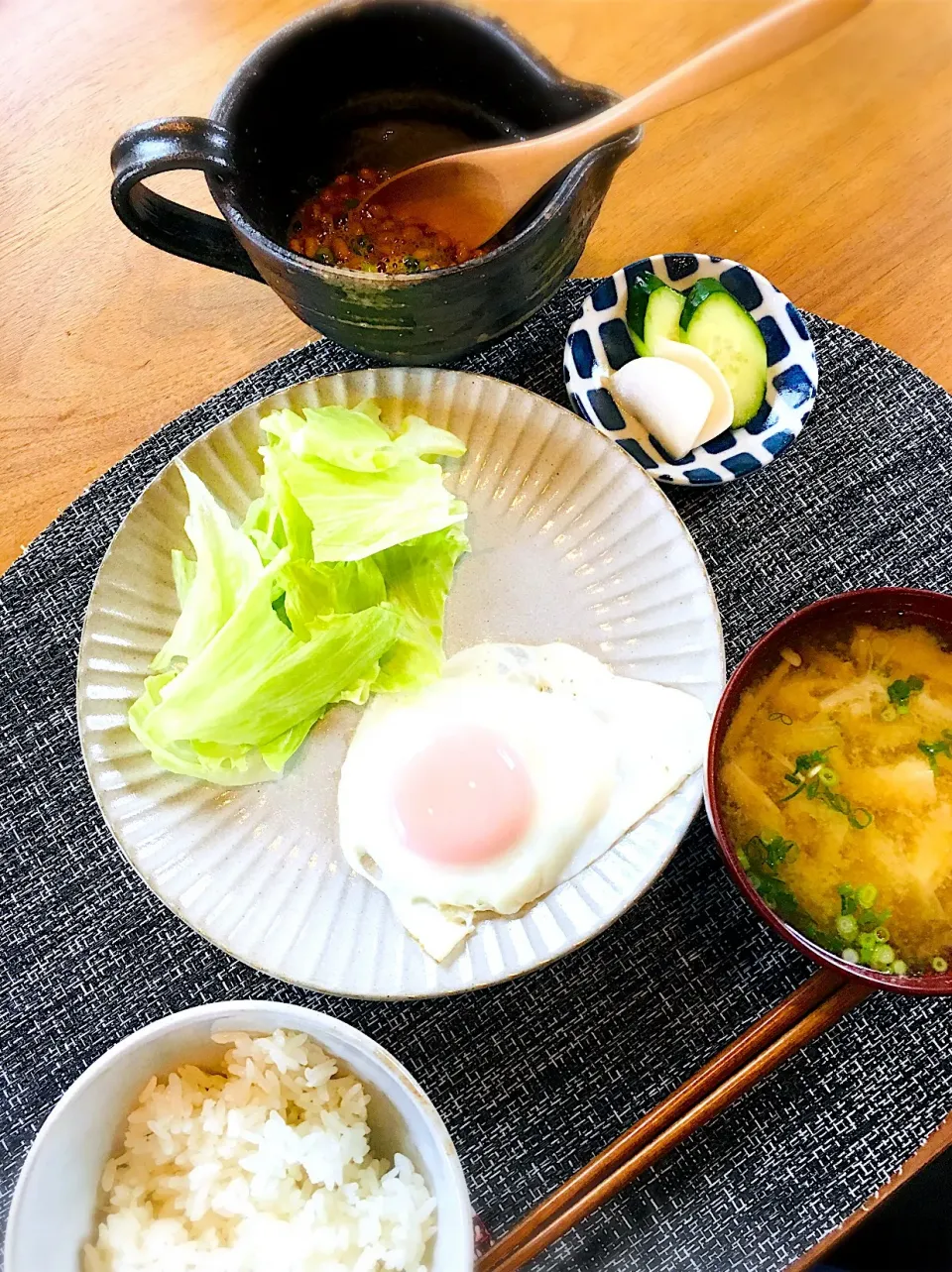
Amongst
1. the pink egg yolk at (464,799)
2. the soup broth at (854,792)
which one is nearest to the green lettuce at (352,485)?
the pink egg yolk at (464,799)

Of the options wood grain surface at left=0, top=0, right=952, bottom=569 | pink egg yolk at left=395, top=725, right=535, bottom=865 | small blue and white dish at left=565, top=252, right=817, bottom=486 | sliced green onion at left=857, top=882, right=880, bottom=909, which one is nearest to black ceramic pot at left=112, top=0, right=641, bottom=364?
small blue and white dish at left=565, top=252, right=817, bottom=486

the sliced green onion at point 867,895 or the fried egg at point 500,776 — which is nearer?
the sliced green onion at point 867,895

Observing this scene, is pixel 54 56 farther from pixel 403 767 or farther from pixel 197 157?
pixel 403 767

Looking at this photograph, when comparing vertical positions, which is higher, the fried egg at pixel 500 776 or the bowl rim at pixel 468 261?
the bowl rim at pixel 468 261

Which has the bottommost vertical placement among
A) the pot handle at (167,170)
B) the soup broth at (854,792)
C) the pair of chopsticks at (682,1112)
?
the pair of chopsticks at (682,1112)

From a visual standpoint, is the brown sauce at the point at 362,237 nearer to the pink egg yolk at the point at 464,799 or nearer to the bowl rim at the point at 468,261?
the bowl rim at the point at 468,261

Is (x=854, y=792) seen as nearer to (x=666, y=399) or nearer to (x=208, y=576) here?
(x=666, y=399)
